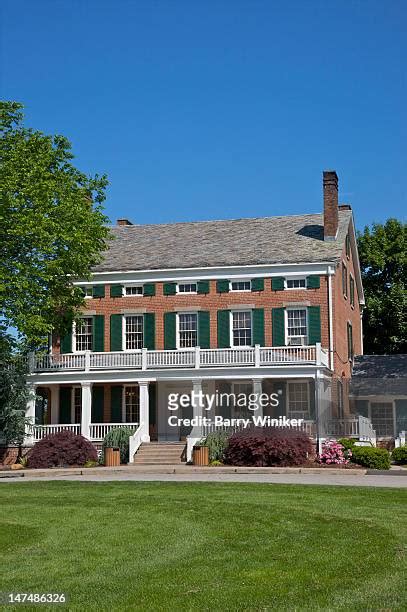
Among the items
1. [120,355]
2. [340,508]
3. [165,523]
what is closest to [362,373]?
[120,355]

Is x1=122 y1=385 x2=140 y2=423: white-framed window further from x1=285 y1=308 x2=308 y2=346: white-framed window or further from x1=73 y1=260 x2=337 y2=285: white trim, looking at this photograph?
x1=285 y1=308 x2=308 y2=346: white-framed window

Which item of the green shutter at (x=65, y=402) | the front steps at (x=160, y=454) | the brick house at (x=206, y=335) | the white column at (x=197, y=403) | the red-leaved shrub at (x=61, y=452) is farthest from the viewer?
the green shutter at (x=65, y=402)

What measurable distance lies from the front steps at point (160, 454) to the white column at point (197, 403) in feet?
2.91

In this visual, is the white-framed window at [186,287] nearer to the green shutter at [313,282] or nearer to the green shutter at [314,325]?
the green shutter at [313,282]

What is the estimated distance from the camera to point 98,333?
118ft

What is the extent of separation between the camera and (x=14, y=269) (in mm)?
30312

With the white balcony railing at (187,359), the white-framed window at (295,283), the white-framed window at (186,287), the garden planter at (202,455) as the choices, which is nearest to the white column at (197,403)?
the white balcony railing at (187,359)

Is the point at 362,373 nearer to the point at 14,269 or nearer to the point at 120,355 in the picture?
the point at 120,355

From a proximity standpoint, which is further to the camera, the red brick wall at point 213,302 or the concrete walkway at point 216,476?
the red brick wall at point 213,302

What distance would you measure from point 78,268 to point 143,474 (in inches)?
345

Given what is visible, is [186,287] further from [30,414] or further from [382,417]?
[382,417]

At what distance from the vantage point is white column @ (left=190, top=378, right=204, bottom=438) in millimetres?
31000

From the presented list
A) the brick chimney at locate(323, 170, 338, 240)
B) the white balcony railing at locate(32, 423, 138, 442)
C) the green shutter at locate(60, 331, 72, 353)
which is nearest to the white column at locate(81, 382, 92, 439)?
Answer: the white balcony railing at locate(32, 423, 138, 442)

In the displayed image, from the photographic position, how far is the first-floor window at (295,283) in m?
34.2
